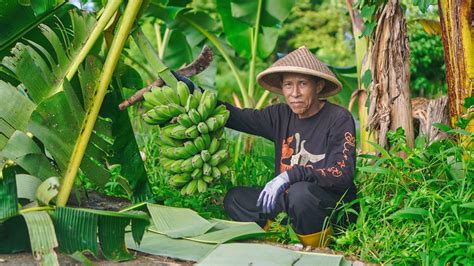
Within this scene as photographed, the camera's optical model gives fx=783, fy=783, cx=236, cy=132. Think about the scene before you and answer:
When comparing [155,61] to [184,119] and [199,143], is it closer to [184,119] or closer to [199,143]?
[184,119]

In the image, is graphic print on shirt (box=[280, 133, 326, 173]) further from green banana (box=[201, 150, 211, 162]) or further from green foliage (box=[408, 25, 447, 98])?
green foliage (box=[408, 25, 447, 98])

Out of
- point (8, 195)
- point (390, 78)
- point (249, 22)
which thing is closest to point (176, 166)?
point (8, 195)

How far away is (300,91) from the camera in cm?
444

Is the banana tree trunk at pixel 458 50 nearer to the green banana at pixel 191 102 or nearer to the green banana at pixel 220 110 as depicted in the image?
the green banana at pixel 220 110

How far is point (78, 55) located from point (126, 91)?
3402 millimetres

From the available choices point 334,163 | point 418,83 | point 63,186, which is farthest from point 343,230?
point 418,83

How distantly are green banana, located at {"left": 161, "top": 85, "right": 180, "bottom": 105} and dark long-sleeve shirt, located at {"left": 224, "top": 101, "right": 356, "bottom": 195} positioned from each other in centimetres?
51

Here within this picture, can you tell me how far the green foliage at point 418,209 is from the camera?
3715 millimetres

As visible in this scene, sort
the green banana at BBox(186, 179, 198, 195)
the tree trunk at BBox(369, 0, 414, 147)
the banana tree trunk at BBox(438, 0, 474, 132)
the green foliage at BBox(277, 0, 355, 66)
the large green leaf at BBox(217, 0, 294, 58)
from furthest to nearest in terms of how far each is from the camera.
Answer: the green foliage at BBox(277, 0, 355, 66) < the large green leaf at BBox(217, 0, 294, 58) < the tree trunk at BBox(369, 0, 414, 147) < the banana tree trunk at BBox(438, 0, 474, 132) < the green banana at BBox(186, 179, 198, 195)

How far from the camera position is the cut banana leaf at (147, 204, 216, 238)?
406 cm

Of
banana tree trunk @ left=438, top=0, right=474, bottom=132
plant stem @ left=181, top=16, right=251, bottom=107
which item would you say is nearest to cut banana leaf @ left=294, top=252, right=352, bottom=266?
banana tree trunk @ left=438, top=0, right=474, bottom=132

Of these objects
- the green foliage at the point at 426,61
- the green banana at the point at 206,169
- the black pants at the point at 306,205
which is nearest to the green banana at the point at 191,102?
the green banana at the point at 206,169

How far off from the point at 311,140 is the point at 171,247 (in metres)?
1.08

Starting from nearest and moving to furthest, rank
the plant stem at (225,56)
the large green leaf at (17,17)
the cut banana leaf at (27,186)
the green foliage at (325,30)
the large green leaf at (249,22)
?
1. the cut banana leaf at (27,186)
2. the large green leaf at (17,17)
3. the large green leaf at (249,22)
4. the plant stem at (225,56)
5. the green foliage at (325,30)
